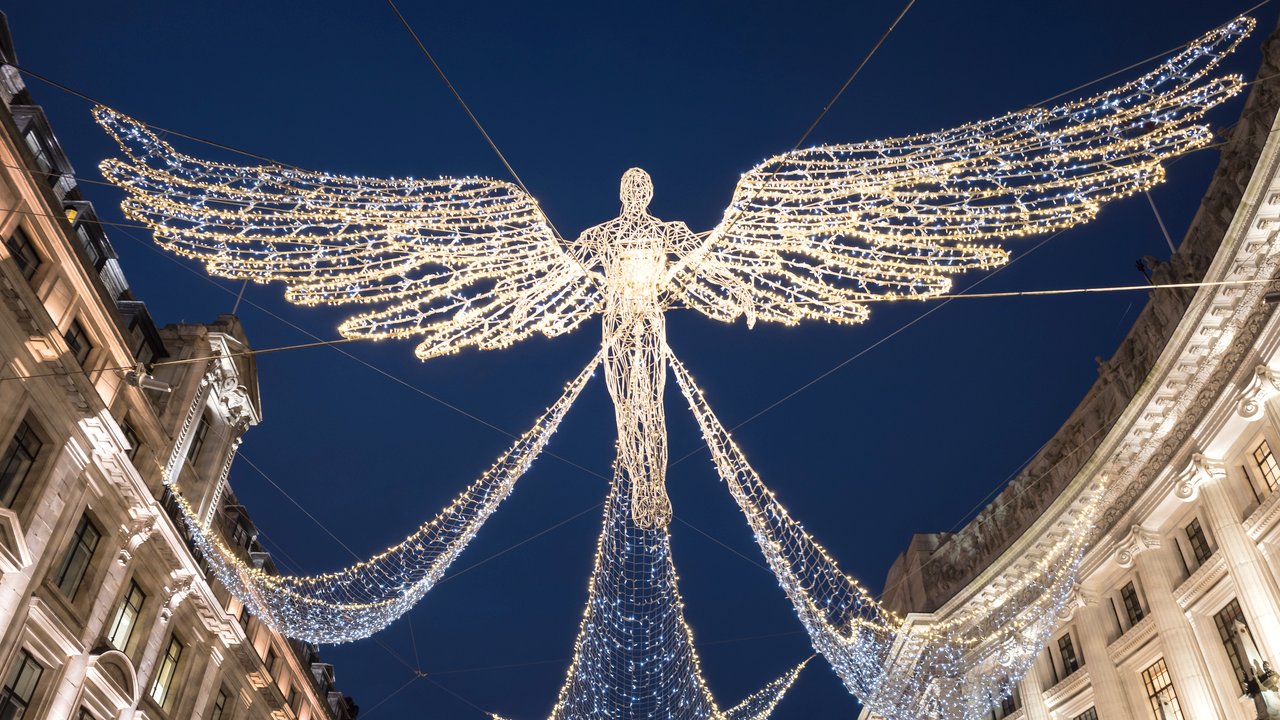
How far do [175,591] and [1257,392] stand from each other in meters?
24.3

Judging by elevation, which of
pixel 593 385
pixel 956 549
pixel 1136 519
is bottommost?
pixel 1136 519

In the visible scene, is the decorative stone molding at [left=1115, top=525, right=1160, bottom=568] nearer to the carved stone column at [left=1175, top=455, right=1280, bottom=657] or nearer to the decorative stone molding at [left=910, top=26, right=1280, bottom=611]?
the decorative stone molding at [left=910, top=26, right=1280, bottom=611]

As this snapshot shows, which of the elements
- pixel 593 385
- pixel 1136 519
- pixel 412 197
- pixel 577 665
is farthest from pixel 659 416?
pixel 593 385

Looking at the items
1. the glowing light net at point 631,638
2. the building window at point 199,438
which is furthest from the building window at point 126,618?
the glowing light net at point 631,638

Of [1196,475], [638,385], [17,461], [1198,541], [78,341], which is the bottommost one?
[638,385]

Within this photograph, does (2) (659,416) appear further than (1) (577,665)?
No

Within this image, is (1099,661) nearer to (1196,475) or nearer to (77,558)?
(1196,475)

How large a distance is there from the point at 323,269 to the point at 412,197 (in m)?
1.38

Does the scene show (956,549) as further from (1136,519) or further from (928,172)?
(928,172)

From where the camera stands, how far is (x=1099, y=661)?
24.2 metres

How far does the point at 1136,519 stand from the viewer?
23.1 m

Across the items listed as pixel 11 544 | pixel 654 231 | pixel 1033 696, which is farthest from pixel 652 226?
pixel 1033 696

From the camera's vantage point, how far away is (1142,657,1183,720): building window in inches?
842

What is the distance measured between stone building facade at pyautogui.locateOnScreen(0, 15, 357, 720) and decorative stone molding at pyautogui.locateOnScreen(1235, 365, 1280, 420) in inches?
753
